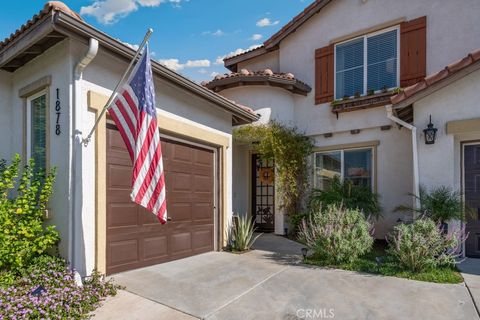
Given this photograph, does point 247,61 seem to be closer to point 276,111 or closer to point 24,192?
point 276,111

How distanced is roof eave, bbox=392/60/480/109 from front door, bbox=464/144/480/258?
57.6 inches

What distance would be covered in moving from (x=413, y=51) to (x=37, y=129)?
898 cm

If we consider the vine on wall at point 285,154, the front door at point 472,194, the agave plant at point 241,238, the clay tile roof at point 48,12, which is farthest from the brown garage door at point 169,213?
the front door at point 472,194

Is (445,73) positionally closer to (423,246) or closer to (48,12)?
(423,246)

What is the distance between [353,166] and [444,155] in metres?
2.98

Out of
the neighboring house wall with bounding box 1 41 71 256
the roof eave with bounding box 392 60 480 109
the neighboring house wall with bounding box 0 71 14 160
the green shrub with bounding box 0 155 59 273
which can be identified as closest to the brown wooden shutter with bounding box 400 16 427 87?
the roof eave with bounding box 392 60 480 109

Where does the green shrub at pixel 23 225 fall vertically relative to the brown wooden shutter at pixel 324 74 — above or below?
below

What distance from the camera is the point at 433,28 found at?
27.4 ft

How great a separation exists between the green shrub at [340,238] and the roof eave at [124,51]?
3.39 meters

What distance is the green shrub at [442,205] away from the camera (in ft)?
20.3

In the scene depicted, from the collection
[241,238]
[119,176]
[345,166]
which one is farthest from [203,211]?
[345,166]

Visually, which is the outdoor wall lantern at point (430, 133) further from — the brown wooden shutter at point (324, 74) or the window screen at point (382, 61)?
the brown wooden shutter at point (324, 74)

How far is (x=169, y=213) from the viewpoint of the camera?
6.36 metres

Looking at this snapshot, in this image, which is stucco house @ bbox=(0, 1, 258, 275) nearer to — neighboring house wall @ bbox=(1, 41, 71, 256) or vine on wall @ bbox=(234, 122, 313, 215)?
neighboring house wall @ bbox=(1, 41, 71, 256)
